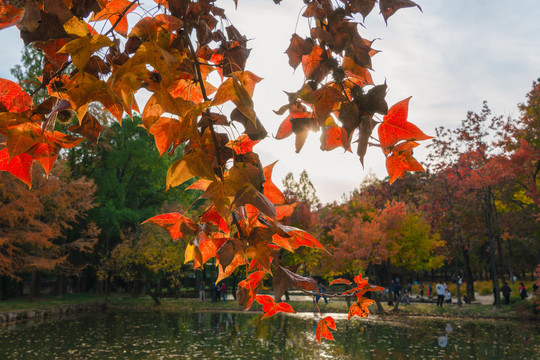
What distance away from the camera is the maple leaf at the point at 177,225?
910 mm

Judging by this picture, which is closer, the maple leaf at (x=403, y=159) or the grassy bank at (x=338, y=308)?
the maple leaf at (x=403, y=159)

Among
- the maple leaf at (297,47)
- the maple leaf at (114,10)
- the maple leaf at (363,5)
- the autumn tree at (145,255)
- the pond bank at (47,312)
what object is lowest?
the pond bank at (47,312)

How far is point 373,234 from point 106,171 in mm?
18125

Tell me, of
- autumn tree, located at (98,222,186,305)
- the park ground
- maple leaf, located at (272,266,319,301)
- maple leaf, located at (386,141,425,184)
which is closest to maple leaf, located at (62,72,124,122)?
maple leaf, located at (272,266,319,301)

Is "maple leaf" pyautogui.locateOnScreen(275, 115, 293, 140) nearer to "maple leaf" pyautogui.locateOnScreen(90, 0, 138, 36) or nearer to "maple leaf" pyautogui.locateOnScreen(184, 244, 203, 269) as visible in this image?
"maple leaf" pyautogui.locateOnScreen(184, 244, 203, 269)

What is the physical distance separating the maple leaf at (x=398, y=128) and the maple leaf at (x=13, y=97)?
742mm

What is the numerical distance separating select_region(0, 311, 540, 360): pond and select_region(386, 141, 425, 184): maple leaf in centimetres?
1048

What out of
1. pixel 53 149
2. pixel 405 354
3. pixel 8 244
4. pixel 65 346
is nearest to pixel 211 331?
pixel 65 346

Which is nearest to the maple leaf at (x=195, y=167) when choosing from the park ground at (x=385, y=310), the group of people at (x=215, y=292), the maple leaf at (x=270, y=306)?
the maple leaf at (x=270, y=306)

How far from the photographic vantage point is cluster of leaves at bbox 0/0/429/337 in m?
0.71

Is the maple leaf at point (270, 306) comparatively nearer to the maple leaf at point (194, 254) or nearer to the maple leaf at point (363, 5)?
the maple leaf at point (194, 254)

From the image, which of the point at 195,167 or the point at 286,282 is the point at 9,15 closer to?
the point at 195,167

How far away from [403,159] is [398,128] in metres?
0.09

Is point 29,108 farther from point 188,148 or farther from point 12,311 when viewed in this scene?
point 12,311
